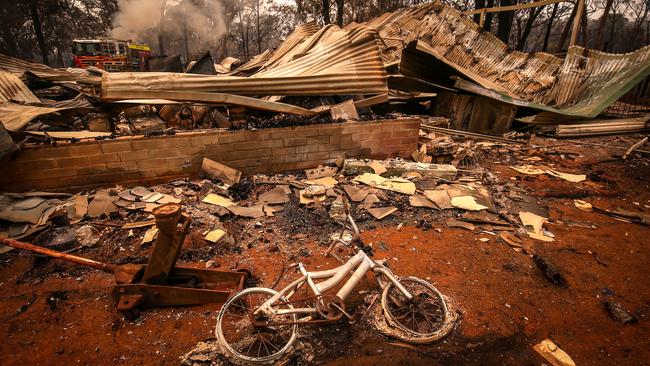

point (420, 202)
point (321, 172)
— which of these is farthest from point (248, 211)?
point (420, 202)

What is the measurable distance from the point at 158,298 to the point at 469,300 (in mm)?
2875

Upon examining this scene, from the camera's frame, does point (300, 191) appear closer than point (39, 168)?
No

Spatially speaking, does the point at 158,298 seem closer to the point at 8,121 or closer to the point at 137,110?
the point at 8,121

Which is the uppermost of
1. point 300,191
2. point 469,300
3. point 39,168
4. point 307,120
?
point 307,120

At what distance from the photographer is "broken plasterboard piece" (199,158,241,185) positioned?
4.82 m

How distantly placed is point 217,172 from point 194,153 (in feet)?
1.53

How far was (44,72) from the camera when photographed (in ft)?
25.8

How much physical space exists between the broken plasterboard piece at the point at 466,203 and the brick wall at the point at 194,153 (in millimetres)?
1825

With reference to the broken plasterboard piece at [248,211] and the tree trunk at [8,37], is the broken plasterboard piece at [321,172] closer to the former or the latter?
the broken plasterboard piece at [248,211]

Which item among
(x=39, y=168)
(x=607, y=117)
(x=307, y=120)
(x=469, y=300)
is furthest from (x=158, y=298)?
(x=607, y=117)

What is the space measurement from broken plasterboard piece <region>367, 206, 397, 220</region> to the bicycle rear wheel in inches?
60.1

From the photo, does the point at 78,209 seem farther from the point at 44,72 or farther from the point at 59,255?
the point at 44,72

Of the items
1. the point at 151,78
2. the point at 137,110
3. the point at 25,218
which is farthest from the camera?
the point at 137,110

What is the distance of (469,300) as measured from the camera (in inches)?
113
